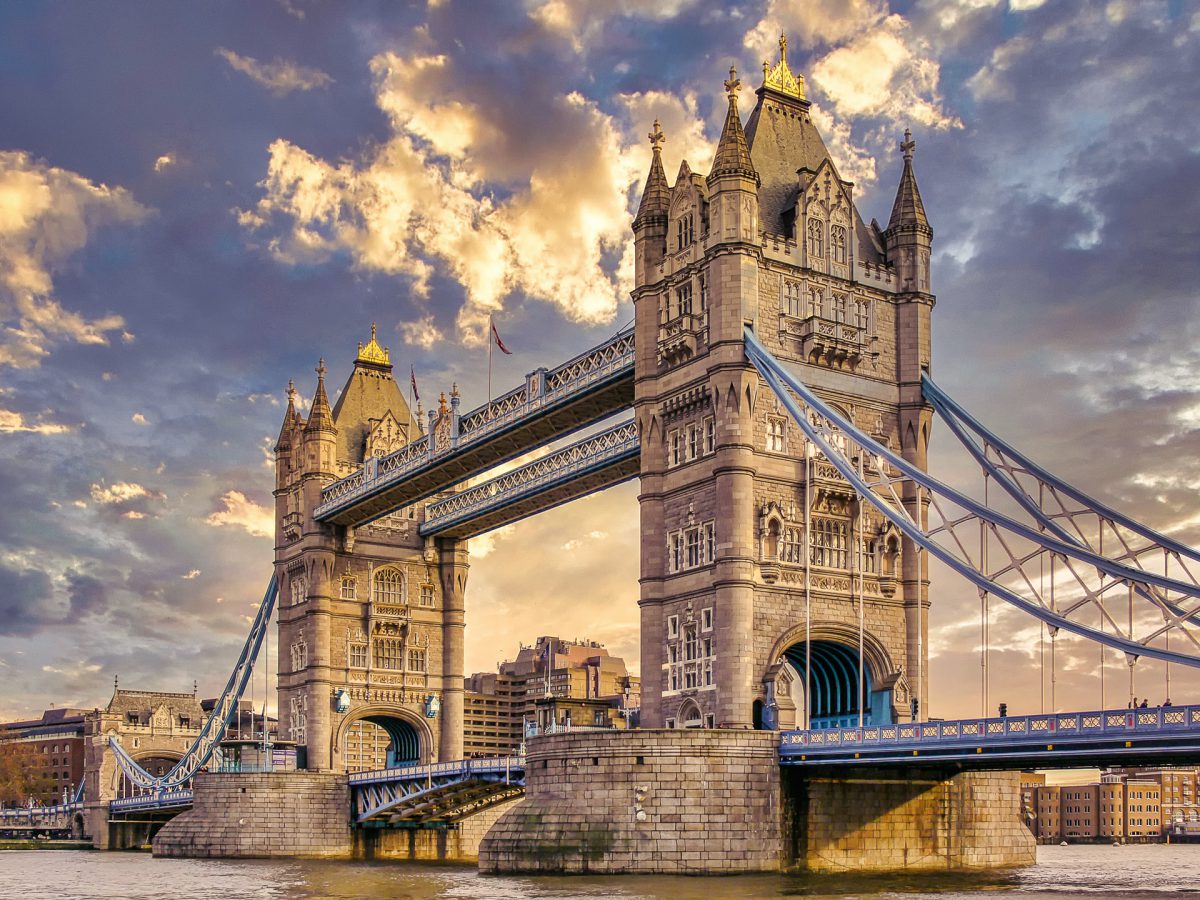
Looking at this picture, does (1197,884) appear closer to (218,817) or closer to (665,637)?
(665,637)

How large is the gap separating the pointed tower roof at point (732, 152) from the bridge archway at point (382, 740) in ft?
150

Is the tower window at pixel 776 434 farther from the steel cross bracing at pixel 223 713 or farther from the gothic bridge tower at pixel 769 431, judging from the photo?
the steel cross bracing at pixel 223 713

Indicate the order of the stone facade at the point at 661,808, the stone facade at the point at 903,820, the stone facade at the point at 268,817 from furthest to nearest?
the stone facade at the point at 268,817 < the stone facade at the point at 903,820 < the stone facade at the point at 661,808

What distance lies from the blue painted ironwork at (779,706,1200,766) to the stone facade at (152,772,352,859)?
1477 inches

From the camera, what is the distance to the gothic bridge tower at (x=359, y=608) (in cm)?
9531

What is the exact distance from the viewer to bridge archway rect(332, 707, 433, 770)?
95625 mm

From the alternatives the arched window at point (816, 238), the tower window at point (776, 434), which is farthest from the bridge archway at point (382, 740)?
the arched window at point (816, 238)

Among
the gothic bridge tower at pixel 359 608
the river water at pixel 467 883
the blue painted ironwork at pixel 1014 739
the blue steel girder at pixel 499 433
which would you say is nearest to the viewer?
the blue painted ironwork at pixel 1014 739

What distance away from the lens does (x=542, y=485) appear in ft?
273

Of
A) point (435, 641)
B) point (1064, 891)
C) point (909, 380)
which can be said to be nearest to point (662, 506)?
point (909, 380)

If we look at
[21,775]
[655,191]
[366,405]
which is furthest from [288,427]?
[21,775]

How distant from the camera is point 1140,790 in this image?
181375 millimetres

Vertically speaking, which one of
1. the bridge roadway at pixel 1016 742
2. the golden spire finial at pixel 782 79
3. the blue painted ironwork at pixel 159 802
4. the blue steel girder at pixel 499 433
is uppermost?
the golden spire finial at pixel 782 79

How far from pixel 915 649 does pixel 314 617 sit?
42586 mm
